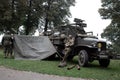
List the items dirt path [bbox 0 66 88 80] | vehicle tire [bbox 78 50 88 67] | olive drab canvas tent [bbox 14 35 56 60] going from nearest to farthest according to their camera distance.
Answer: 1. dirt path [bbox 0 66 88 80]
2. vehicle tire [bbox 78 50 88 67]
3. olive drab canvas tent [bbox 14 35 56 60]

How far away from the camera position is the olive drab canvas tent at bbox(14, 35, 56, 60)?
59.4ft

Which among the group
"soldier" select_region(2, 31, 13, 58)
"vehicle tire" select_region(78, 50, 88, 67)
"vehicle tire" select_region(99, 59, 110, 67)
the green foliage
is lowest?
"vehicle tire" select_region(99, 59, 110, 67)

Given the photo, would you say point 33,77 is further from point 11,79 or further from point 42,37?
point 42,37

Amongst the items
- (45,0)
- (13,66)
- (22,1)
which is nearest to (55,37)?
(13,66)

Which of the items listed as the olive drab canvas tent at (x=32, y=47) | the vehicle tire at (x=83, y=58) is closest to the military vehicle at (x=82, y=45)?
the vehicle tire at (x=83, y=58)

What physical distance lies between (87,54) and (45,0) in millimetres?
34663

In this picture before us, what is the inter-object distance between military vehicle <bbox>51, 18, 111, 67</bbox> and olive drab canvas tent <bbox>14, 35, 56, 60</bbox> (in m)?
0.54

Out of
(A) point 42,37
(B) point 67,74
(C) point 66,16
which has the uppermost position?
(C) point 66,16

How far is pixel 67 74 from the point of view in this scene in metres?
12.1

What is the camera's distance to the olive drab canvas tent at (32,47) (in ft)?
59.4

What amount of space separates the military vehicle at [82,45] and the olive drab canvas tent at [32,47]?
21.1 inches

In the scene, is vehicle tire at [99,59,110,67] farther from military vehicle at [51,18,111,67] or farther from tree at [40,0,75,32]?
tree at [40,0,75,32]

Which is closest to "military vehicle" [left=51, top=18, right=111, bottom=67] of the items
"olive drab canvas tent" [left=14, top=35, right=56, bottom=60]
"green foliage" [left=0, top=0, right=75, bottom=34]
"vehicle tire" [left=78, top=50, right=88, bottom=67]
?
"vehicle tire" [left=78, top=50, right=88, bottom=67]

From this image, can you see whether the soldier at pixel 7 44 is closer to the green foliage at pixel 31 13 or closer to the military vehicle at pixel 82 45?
the military vehicle at pixel 82 45
